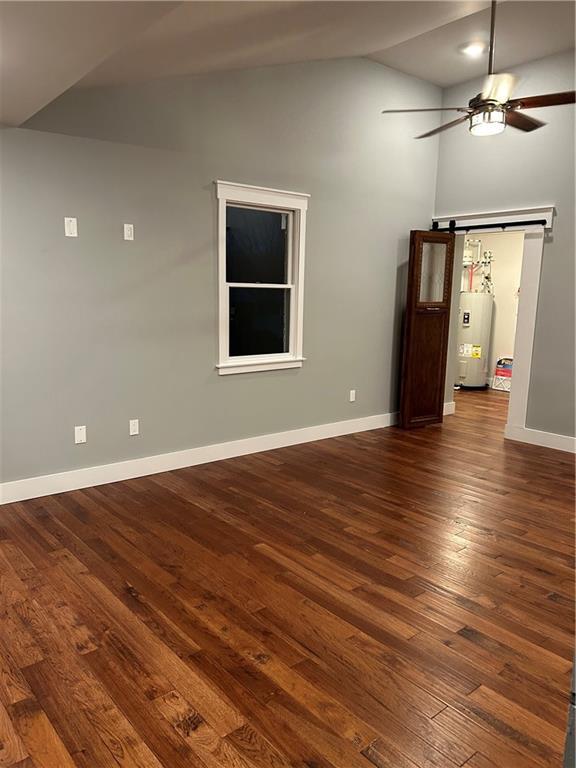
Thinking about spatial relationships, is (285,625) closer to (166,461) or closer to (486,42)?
(166,461)

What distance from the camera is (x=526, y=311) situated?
5.30 m

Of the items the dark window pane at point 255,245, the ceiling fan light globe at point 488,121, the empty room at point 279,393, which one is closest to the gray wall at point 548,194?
the empty room at point 279,393

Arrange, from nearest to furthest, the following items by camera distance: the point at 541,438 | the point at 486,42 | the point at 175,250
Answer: the point at 175,250, the point at 486,42, the point at 541,438

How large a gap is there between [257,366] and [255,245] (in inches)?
40.5

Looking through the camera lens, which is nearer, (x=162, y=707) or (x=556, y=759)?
(x=556, y=759)

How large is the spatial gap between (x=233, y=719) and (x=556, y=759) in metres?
1.01

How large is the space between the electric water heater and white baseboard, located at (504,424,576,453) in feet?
9.61

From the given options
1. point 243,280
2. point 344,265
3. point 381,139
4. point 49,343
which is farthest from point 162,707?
point 381,139

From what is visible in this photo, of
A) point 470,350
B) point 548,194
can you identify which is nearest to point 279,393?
point 548,194

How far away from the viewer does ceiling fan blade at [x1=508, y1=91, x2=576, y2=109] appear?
3104 mm

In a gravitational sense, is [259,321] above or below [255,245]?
below

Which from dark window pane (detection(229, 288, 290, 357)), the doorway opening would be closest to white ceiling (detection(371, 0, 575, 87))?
dark window pane (detection(229, 288, 290, 357))

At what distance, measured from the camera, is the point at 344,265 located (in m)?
5.27

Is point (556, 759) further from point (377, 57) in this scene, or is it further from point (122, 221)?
point (377, 57)
